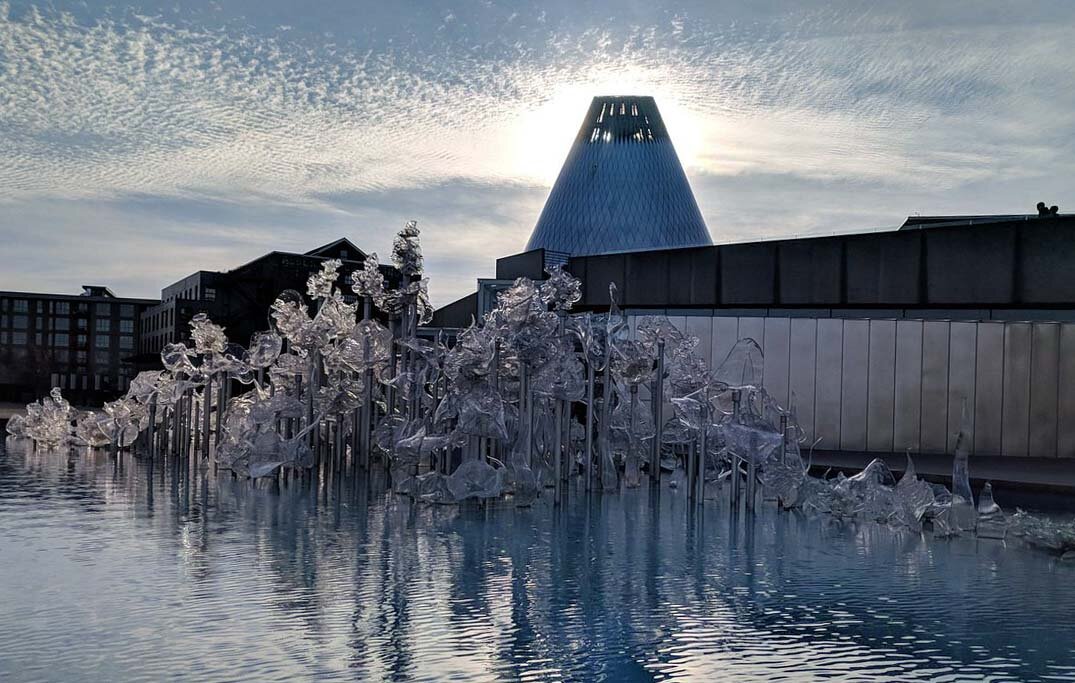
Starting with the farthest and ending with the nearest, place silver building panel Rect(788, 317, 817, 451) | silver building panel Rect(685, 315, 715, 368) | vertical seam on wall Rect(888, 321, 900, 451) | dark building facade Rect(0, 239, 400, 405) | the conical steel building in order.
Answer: dark building facade Rect(0, 239, 400, 405) → the conical steel building → silver building panel Rect(685, 315, 715, 368) → silver building panel Rect(788, 317, 817, 451) → vertical seam on wall Rect(888, 321, 900, 451)

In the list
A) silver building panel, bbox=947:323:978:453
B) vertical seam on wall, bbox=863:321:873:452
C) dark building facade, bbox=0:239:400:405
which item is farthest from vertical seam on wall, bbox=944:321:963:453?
dark building facade, bbox=0:239:400:405

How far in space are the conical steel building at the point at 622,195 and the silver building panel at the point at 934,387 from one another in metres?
26.9

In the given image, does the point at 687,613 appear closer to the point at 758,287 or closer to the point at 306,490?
the point at 306,490

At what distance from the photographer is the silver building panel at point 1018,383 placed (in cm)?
2091

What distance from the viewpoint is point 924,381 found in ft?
69.8

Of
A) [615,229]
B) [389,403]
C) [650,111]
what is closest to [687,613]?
[389,403]

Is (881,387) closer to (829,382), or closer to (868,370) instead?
(868,370)

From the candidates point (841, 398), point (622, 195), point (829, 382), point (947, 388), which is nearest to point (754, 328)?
point (829, 382)

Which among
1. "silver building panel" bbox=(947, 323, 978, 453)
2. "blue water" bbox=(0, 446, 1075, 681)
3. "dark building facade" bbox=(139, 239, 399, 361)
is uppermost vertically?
"dark building facade" bbox=(139, 239, 399, 361)

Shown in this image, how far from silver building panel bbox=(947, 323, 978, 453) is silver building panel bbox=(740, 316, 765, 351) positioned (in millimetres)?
3687

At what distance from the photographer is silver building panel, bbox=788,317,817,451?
71.9 feet

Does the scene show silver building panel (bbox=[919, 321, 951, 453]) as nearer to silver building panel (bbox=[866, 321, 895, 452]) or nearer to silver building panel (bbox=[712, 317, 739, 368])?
silver building panel (bbox=[866, 321, 895, 452])

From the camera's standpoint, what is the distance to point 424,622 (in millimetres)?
6184

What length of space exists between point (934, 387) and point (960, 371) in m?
0.59
